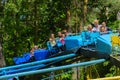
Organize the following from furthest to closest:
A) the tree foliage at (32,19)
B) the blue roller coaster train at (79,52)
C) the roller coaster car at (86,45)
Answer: the tree foliage at (32,19), the roller coaster car at (86,45), the blue roller coaster train at (79,52)

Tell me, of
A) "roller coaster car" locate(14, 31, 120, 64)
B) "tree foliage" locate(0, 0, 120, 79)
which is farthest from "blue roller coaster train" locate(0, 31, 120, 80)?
"tree foliage" locate(0, 0, 120, 79)

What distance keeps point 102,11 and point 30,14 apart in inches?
226

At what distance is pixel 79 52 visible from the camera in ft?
56.7

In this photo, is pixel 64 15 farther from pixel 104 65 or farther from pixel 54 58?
pixel 54 58

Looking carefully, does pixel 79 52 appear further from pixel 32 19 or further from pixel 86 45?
pixel 32 19

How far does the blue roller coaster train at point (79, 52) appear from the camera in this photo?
586 inches

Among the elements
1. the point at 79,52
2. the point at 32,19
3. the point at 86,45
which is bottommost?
the point at 32,19

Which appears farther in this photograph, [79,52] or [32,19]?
[32,19]

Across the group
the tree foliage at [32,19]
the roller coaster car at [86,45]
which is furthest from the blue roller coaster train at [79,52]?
the tree foliage at [32,19]

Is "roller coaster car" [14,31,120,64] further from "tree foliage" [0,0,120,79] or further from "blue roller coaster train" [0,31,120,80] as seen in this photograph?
"tree foliage" [0,0,120,79]

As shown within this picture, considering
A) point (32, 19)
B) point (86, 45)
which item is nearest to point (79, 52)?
point (86, 45)

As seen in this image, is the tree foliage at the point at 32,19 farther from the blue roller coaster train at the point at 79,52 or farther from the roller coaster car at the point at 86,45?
the blue roller coaster train at the point at 79,52

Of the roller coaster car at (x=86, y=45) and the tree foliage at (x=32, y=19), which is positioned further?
the tree foliage at (x=32, y=19)

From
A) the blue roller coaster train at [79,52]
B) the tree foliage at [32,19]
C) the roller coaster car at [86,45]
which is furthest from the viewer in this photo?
the tree foliage at [32,19]
